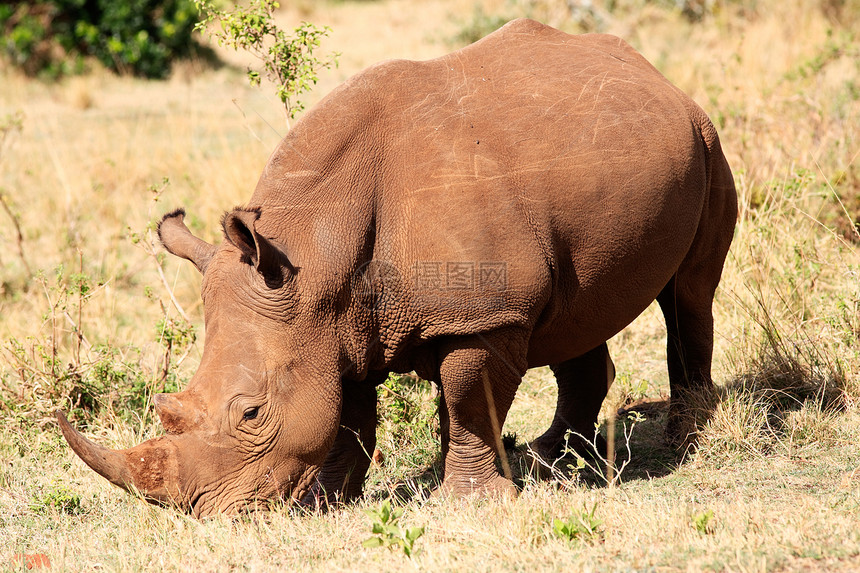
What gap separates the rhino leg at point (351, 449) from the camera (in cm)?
458

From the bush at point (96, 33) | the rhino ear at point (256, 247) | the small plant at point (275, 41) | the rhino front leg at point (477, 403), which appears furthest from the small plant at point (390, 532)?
the bush at point (96, 33)

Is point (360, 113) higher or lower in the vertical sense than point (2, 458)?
higher

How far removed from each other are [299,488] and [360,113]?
5.38 ft

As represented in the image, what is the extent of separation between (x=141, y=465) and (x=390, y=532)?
1.05m

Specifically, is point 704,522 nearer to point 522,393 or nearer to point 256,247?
point 256,247

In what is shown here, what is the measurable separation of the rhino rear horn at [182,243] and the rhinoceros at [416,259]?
0.01 metres

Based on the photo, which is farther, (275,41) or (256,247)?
(275,41)

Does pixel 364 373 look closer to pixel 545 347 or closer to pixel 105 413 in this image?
pixel 545 347

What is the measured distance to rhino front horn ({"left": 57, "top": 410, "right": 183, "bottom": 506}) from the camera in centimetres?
384

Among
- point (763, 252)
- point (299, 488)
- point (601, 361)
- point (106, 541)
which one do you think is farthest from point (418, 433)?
point (763, 252)

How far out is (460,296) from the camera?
3.96 meters

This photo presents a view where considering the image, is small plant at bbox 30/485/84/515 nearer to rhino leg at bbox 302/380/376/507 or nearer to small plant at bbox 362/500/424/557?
rhino leg at bbox 302/380/376/507

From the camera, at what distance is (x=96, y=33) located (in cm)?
1531

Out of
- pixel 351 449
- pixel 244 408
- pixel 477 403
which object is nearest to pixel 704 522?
pixel 477 403
